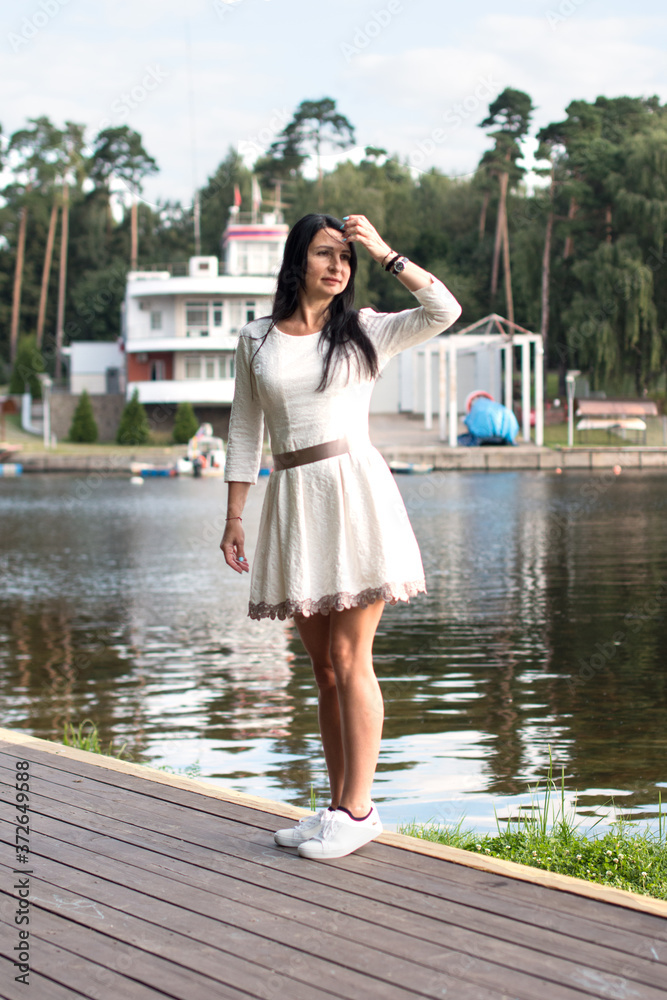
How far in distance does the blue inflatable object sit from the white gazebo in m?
0.85

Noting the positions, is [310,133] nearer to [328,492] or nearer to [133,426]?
[133,426]

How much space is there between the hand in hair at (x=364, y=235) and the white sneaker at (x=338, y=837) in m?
1.63

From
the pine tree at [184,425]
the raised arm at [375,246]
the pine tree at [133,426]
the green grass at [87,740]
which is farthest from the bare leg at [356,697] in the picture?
the pine tree at [133,426]

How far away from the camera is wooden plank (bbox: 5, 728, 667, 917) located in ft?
9.21

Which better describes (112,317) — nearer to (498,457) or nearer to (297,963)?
(498,457)

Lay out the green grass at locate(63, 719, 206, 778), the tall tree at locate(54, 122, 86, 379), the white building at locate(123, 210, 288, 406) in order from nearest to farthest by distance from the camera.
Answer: the green grass at locate(63, 719, 206, 778), the white building at locate(123, 210, 288, 406), the tall tree at locate(54, 122, 86, 379)

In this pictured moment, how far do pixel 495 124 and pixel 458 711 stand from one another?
172 feet

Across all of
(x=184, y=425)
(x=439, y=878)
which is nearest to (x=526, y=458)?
(x=184, y=425)

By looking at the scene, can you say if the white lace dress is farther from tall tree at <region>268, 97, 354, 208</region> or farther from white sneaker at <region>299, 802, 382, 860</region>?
tall tree at <region>268, 97, 354, 208</region>

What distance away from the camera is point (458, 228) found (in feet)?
229

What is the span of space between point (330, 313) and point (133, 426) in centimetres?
4764

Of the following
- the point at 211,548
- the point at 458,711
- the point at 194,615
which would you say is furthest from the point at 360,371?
the point at 211,548

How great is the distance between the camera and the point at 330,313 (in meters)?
3.45

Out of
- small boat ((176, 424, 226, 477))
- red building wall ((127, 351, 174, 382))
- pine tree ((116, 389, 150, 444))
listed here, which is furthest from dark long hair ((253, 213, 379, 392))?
red building wall ((127, 351, 174, 382))
